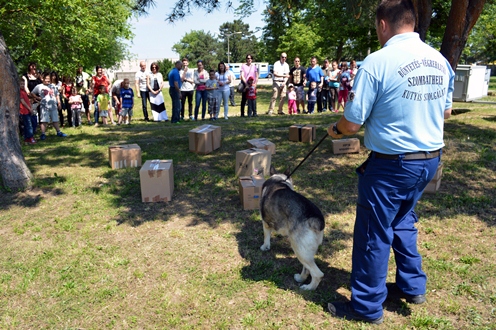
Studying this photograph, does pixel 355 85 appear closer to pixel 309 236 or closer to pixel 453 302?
pixel 309 236

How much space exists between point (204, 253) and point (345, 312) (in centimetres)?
179

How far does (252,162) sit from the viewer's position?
21.1ft

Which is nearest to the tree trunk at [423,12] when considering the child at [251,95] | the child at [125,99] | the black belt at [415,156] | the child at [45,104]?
the child at [251,95]

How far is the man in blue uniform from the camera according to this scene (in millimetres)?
2521

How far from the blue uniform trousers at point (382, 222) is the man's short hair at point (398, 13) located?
3.09 feet

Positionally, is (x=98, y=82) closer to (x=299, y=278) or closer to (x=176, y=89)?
(x=176, y=89)

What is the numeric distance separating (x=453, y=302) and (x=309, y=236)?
140 cm

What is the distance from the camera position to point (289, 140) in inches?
345

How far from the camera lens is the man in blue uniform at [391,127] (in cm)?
252

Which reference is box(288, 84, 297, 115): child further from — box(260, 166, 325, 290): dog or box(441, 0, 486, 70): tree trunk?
box(260, 166, 325, 290): dog

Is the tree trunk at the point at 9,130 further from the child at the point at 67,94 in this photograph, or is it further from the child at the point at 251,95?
the child at the point at 251,95

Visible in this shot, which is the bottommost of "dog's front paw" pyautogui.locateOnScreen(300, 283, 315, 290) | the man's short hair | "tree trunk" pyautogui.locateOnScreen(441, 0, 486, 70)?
"dog's front paw" pyautogui.locateOnScreen(300, 283, 315, 290)

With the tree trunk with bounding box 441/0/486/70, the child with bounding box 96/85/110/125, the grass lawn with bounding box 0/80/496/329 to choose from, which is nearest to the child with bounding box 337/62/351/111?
the tree trunk with bounding box 441/0/486/70

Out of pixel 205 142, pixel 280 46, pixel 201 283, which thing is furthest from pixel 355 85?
pixel 280 46
